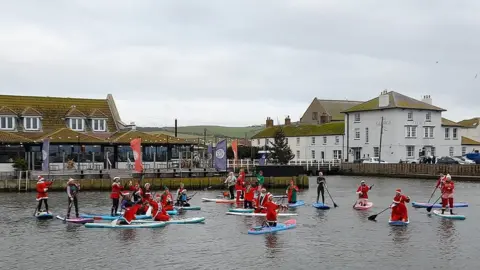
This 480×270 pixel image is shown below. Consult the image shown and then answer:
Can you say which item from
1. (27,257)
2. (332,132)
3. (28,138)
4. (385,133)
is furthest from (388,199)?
(332,132)

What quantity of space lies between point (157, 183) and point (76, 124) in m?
21.6

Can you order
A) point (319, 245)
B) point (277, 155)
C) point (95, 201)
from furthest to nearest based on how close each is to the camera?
point (277, 155)
point (95, 201)
point (319, 245)

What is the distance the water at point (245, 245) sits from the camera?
21.0 m

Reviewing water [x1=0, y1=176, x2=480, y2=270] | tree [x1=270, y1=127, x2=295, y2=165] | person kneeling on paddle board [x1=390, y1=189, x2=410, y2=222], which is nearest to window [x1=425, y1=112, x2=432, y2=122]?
tree [x1=270, y1=127, x2=295, y2=165]

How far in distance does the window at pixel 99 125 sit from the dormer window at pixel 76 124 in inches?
52.9

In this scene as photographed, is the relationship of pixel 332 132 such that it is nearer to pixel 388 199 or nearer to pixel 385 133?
pixel 385 133

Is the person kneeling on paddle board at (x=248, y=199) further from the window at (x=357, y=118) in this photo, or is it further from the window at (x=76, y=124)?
the window at (x=357, y=118)

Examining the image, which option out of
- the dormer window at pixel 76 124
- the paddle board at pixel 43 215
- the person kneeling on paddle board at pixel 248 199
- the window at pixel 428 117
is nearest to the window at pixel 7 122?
the dormer window at pixel 76 124

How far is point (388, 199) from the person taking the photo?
45.8 meters

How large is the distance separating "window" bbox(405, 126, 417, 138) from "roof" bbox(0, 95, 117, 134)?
44.2 m

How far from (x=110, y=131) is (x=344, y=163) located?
35.0 m

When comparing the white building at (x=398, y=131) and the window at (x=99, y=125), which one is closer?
the window at (x=99, y=125)

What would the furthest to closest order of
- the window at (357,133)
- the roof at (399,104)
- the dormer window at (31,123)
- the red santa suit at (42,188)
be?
the window at (357,133) → the roof at (399,104) → the dormer window at (31,123) → the red santa suit at (42,188)

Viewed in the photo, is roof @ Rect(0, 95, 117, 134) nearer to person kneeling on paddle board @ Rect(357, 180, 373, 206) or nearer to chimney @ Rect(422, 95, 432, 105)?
person kneeling on paddle board @ Rect(357, 180, 373, 206)
